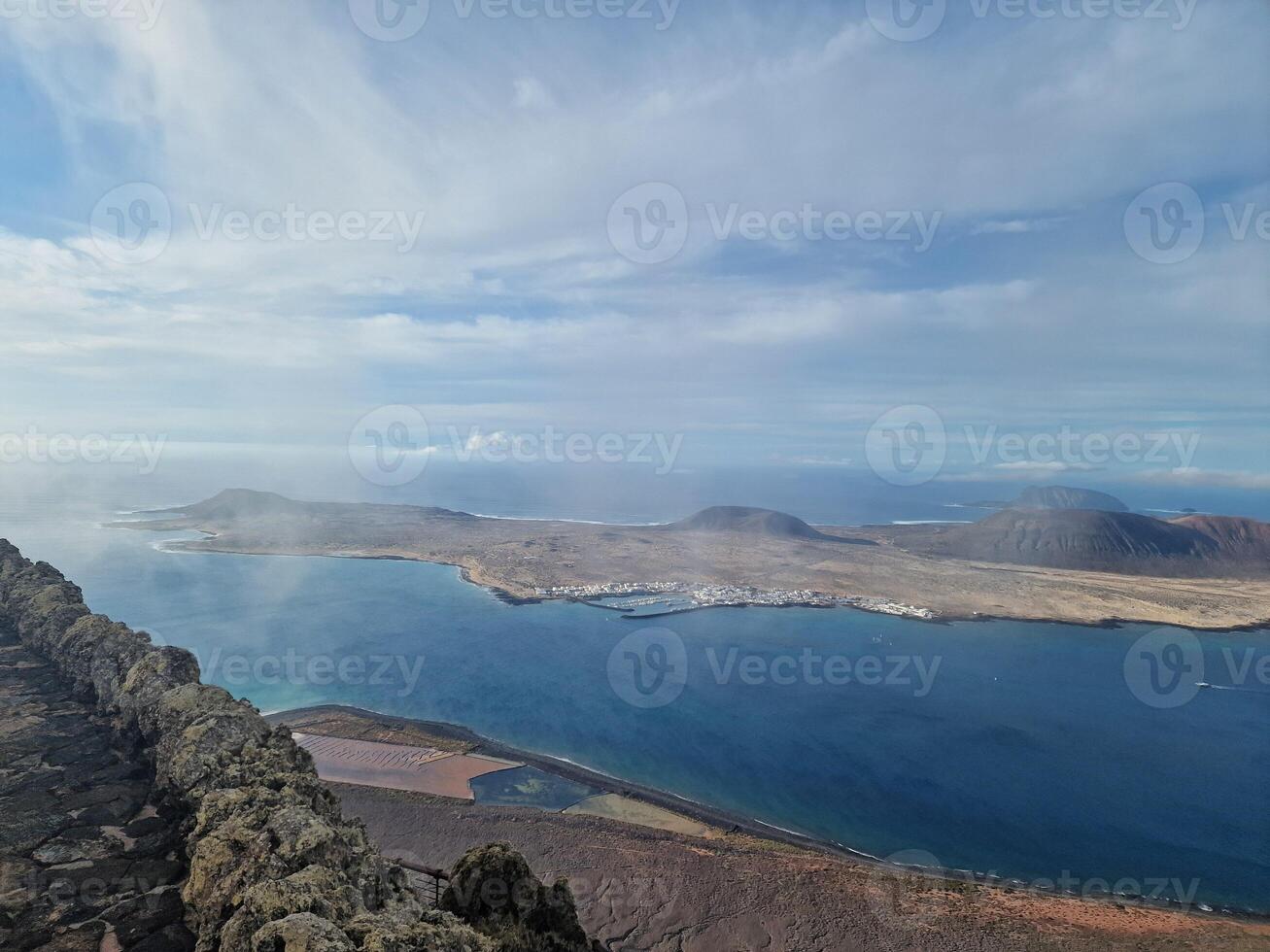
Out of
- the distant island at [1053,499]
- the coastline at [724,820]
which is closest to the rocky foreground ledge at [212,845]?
the coastline at [724,820]

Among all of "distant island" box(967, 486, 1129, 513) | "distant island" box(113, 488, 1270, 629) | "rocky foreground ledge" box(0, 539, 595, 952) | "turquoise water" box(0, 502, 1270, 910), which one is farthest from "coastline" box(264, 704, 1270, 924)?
"distant island" box(967, 486, 1129, 513)

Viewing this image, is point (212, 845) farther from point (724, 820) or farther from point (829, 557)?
point (829, 557)

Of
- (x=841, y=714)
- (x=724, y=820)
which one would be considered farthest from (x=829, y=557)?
(x=724, y=820)

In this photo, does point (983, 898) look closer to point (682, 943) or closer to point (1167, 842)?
point (682, 943)

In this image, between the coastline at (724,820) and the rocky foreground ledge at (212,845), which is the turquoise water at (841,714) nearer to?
the coastline at (724,820)

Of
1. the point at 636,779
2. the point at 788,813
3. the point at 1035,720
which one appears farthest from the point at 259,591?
the point at 1035,720

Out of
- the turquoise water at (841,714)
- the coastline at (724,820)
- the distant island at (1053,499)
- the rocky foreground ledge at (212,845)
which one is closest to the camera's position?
the rocky foreground ledge at (212,845)
